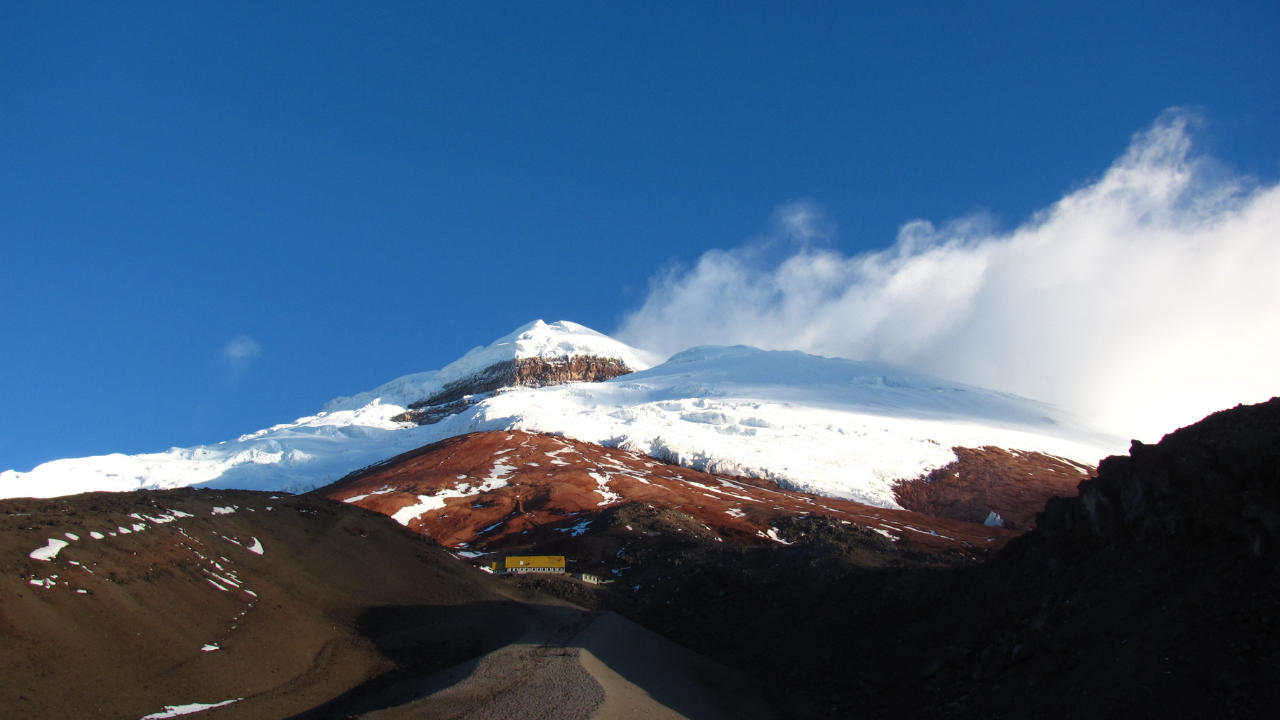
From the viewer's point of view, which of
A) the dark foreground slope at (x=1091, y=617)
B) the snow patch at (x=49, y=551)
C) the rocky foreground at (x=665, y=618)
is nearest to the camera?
the dark foreground slope at (x=1091, y=617)

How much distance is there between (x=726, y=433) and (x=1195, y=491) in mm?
88369

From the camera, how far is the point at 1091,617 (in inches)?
691

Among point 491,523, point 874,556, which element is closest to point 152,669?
point 874,556

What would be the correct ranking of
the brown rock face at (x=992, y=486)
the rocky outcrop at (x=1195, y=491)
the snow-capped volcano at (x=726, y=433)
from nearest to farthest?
1. the rocky outcrop at (x=1195, y=491)
2. the brown rock face at (x=992, y=486)
3. the snow-capped volcano at (x=726, y=433)

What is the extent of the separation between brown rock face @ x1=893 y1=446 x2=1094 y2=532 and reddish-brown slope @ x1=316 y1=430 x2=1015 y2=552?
23.4 ft

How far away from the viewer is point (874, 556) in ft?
121

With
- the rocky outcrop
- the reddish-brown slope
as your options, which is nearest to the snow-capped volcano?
the reddish-brown slope

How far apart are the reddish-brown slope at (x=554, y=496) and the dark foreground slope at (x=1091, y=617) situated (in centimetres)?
2474

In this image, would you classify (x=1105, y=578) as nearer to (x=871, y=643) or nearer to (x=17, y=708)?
(x=871, y=643)

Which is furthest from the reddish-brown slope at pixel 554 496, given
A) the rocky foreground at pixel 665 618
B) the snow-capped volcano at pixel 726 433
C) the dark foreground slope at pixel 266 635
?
the dark foreground slope at pixel 266 635

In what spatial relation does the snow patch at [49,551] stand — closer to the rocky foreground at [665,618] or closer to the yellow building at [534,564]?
the rocky foreground at [665,618]

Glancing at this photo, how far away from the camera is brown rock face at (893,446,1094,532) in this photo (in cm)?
7869

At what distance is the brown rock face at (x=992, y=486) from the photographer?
78.7m

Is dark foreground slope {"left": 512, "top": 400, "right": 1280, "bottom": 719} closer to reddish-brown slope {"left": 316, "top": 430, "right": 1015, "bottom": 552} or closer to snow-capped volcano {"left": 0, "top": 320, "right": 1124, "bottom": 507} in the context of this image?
reddish-brown slope {"left": 316, "top": 430, "right": 1015, "bottom": 552}
